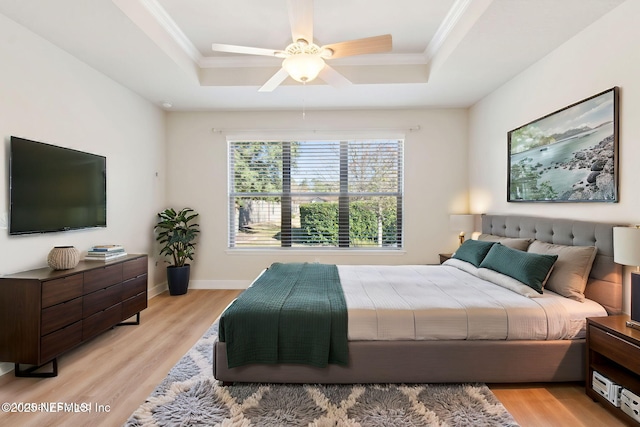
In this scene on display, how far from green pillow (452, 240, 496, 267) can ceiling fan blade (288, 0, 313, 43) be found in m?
2.56

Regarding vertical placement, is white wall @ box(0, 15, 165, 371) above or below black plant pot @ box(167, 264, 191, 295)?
above

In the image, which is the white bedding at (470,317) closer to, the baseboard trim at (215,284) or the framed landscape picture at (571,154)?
the framed landscape picture at (571,154)

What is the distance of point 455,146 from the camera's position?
183 inches

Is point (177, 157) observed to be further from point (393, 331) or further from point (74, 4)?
point (393, 331)

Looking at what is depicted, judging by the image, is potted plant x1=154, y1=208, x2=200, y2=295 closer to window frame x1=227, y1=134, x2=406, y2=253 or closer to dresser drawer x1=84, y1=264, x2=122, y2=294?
window frame x1=227, y1=134, x2=406, y2=253

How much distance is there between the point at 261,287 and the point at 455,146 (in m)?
3.59

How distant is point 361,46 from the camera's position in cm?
235

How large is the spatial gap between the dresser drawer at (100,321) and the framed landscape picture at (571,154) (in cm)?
415

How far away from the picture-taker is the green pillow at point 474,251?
10.5 feet

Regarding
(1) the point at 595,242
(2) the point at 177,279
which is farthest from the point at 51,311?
(1) the point at 595,242

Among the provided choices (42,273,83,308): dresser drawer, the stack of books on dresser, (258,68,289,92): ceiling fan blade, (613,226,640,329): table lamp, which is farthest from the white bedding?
the stack of books on dresser

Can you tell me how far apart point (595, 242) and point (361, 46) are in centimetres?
228

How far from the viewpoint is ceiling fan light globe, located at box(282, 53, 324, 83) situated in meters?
2.35

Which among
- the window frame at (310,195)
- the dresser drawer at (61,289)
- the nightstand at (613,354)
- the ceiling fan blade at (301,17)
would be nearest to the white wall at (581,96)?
the nightstand at (613,354)
